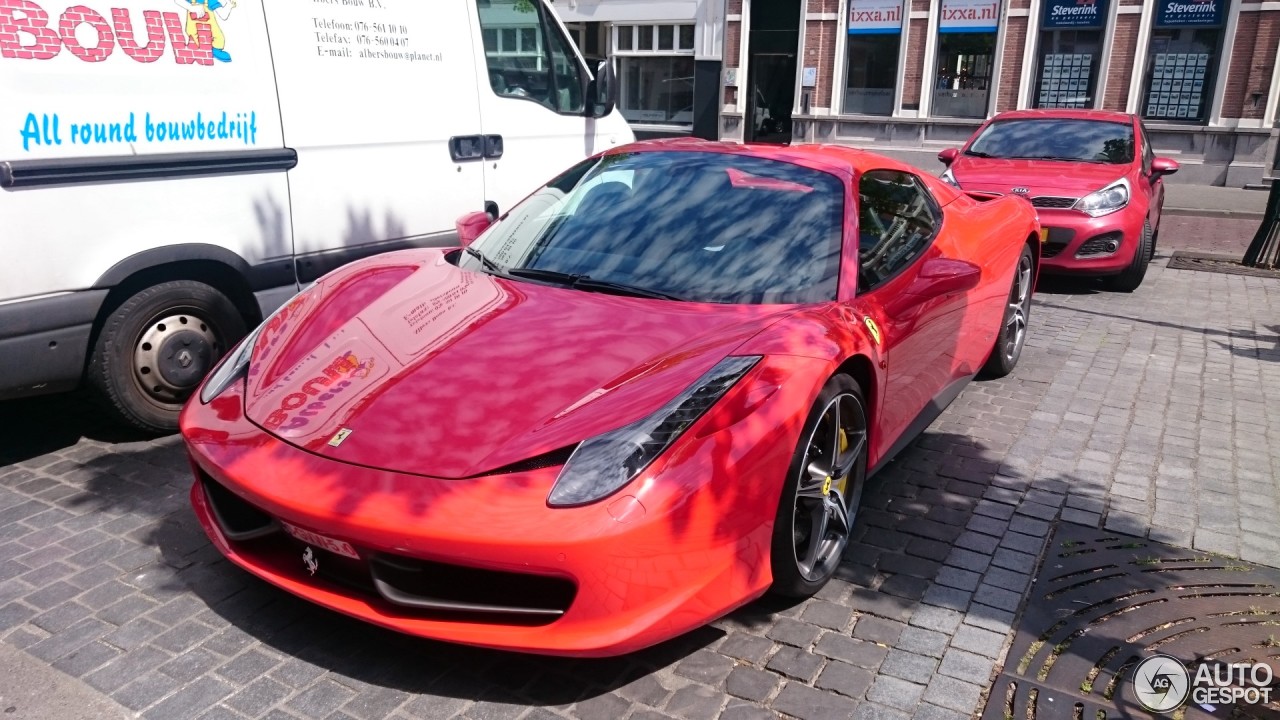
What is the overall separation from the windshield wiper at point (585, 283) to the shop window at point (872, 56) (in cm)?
2005

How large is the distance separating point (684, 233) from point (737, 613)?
145 cm

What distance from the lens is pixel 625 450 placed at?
2559 mm

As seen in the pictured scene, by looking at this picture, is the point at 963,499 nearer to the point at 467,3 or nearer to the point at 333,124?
the point at 333,124

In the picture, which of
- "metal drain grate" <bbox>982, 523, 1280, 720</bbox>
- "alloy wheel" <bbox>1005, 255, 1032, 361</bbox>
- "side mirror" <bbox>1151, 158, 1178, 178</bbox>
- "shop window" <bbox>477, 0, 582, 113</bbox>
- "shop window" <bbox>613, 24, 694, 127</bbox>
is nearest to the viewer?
"metal drain grate" <bbox>982, 523, 1280, 720</bbox>

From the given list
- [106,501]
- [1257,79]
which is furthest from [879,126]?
[106,501]

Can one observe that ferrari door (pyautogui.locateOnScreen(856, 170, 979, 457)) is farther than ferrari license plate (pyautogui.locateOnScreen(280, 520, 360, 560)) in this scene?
Yes

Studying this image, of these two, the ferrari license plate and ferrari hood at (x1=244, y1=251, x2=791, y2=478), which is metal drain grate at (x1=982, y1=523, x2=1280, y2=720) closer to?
ferrari hood at (x1=244, y1=251, x2=791, y2=478)

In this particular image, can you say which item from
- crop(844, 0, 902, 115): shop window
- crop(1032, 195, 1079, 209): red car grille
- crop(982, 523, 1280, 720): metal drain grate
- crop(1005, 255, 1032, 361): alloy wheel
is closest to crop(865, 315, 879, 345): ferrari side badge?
crop(982, 523, 1280, 720): metal drain grate

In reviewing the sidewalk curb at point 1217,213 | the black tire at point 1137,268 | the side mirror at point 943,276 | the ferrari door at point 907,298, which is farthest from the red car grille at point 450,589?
the sidewalk curb at point 1217,213

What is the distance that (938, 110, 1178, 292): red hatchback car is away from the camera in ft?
26.8

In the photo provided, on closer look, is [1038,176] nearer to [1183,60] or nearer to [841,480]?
[841,480]

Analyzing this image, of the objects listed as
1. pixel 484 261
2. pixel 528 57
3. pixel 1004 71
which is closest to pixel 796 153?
pixel 484 261

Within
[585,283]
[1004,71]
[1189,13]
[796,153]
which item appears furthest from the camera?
[1004,71]

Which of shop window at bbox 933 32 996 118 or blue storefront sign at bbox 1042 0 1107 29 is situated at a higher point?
blue storefront sign at bbox 1042 0 1107 29
